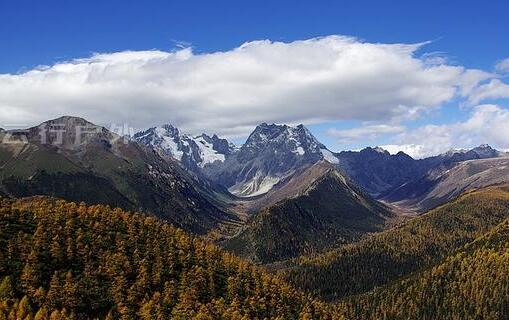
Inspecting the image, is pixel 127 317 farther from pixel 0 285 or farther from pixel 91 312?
pixel 0 285

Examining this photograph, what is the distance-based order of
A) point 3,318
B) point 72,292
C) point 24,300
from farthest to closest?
point 72,292, point 24,300, point 3,318

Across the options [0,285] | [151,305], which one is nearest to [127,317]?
[151,305]

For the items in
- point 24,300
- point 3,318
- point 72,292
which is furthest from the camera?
point 72,292

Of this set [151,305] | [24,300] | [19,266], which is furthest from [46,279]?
[151,305]

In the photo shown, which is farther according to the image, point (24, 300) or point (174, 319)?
point (174, 319)

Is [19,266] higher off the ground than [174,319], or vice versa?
[19,266]

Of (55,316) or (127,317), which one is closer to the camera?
(55,316)

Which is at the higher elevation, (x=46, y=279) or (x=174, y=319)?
(x=46, y=279)

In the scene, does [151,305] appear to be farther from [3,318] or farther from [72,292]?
[3,318]

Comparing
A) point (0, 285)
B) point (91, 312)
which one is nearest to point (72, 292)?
point (91, 312)
